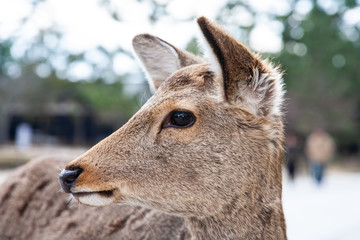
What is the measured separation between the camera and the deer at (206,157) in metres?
2.14

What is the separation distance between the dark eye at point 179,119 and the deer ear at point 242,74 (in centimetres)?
22

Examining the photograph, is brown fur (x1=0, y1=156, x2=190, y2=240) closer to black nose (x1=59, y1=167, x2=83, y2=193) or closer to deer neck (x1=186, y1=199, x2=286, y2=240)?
deer neck (x1=186, y1=199, x2=286, y2=240)

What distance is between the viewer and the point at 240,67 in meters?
2.20

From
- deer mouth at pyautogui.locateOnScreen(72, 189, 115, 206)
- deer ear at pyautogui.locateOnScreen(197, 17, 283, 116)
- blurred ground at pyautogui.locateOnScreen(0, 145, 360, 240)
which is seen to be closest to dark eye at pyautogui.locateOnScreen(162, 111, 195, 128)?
deer ear at pyautogui.locateOnScreen(197, 17, 283, 116)

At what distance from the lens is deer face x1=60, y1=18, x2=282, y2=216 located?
2137 millimetres

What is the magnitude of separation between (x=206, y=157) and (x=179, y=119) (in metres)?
0.23

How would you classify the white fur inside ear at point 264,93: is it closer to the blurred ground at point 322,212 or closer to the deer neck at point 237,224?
the deer neck at point 237,224

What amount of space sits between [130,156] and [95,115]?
91.5 feet

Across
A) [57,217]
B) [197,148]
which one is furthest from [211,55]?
[57,217]

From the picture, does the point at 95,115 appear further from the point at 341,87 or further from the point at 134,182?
the point at 134,182

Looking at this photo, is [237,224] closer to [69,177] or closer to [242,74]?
[242,74]

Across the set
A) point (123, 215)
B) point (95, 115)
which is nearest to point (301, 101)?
point (95, 115)

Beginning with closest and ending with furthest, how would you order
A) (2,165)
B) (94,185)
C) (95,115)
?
1. (94,185)
2. (2,165)
3. (95,115)

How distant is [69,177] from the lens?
2076 mm
